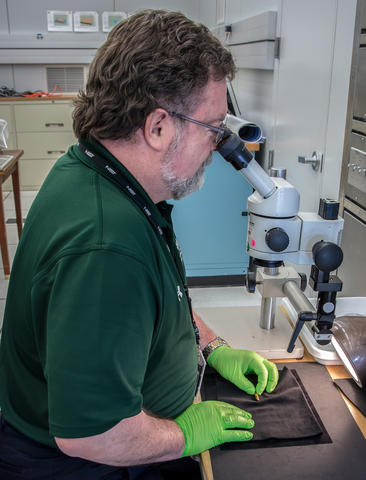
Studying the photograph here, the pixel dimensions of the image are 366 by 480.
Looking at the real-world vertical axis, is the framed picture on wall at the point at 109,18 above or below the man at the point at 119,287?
above

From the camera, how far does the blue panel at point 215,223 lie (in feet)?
9.86

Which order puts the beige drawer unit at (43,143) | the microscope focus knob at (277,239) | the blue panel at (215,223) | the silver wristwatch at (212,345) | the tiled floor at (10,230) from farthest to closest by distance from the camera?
the beige drawer unit at (43,143) < the tiled floor at (10,230) < the blue panel at (215,223) < the silver wristwatch at (212,345) < the microscope focus knob at (277,239)

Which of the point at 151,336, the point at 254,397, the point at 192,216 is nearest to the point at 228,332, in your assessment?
the point at 254,397

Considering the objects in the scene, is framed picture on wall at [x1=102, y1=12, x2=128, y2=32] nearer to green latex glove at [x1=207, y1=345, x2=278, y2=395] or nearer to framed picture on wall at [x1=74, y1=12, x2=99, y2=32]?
framed picture on wall at [x1=74, y1=12, x2=99, y2=32]

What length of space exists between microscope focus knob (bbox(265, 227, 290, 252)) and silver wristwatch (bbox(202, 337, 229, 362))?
382 mm

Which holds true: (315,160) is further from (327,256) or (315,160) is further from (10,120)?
(10,120)

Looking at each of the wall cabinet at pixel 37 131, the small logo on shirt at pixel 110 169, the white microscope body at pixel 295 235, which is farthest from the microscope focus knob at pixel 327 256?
the wall cabinet at pixel 37 131

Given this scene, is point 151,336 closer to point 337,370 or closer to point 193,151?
point 193,151

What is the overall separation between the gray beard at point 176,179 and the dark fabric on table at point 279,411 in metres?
0.48

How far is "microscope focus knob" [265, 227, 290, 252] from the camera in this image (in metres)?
1.04

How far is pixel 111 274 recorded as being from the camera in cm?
78

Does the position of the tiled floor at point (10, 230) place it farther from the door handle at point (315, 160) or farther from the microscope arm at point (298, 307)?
the microscope arm at point (298, 307)

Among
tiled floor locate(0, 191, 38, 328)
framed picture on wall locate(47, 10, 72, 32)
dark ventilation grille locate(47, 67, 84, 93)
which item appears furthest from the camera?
dark ventilation grille locate(47, 67, 84, 93)

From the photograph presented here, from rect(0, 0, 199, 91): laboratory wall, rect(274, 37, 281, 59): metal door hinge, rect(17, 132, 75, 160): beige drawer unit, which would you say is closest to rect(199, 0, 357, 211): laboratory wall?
rect(274, 37, 281, 59): metal door hinge
